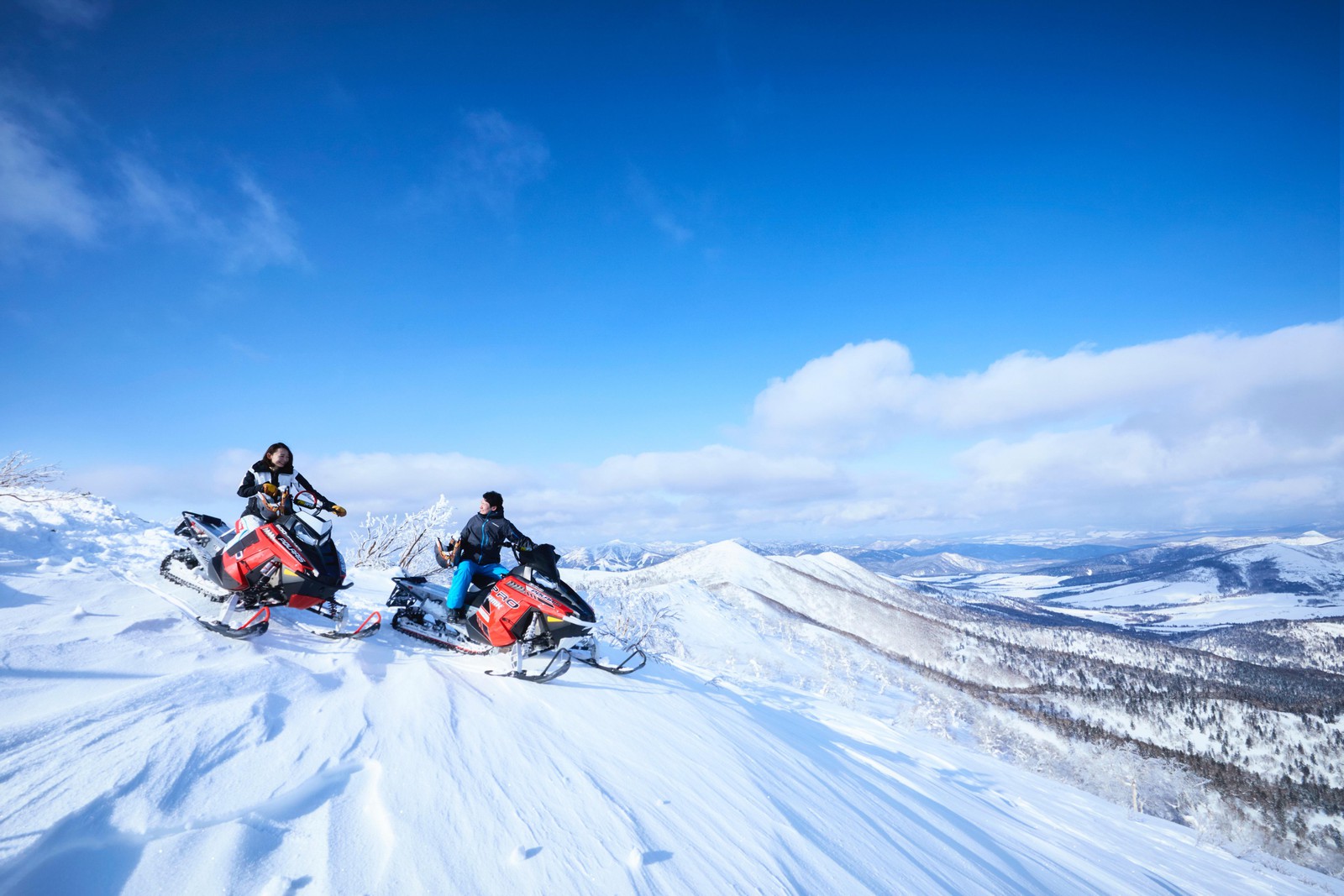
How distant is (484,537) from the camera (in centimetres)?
685

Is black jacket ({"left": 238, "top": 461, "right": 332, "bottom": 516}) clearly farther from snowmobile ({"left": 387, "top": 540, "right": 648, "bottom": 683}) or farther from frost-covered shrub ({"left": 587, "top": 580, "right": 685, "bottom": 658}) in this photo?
frost-covered shrub ({"left": 587, "top": 580, "right": 685, "bottom": 658})

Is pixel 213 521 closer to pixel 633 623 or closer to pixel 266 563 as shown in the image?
pixel 266 563

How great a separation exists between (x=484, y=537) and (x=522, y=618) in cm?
127

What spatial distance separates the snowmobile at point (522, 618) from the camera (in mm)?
6168

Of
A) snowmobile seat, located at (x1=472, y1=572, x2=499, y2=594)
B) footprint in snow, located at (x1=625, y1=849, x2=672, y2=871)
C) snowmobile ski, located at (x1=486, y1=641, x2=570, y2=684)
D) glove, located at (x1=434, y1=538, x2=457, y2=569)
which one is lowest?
footprint in snow, located at (x1=625, y1=849, x2=672, y2=871)

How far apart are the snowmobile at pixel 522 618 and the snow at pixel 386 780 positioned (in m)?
0.29

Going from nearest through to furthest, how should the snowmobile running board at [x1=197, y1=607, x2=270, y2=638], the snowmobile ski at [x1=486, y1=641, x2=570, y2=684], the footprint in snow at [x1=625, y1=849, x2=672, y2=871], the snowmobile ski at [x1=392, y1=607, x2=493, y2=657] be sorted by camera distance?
the footprint in snow at [x1=625, y1=849, x2=672, y2=871] < the snowmobile running board at [x1=197, y1=607, x2=270, y2=638] < the snowmobile ski at [x1=486, y1=641, x2=570, y2=684] < the snowmobile ski at [x1=392, y1=607, x2=493, y2=657]

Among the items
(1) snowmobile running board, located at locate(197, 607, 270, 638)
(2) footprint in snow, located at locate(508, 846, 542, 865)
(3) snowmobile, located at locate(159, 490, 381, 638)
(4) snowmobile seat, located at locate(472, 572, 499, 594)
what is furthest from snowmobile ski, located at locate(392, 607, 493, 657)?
(2) footprint in snow, located at locate(508, 846, 542, 865)

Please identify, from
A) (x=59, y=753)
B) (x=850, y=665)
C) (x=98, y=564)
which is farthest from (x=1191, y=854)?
(x=850, y=665)

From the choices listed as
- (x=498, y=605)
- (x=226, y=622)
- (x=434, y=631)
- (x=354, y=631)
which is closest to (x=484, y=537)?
(x=498, y=605)

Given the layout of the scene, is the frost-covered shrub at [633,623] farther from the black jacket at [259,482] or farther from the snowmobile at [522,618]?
the black jacket at [259,482]

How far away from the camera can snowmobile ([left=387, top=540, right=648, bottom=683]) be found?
617cm

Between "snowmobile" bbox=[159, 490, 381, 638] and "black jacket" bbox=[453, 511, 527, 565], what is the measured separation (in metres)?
1.28

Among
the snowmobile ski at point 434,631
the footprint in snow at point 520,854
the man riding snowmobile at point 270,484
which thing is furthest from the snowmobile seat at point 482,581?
the footprint in snow at point 520,854
